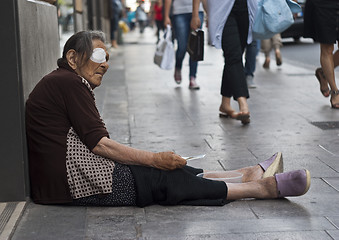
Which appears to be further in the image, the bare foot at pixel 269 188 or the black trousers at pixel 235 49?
the black trousers at pixel 235 49

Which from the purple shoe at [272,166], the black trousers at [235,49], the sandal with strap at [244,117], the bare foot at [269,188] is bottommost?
the sandal with strap at [244,117]

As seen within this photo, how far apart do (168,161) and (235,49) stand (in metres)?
3.23

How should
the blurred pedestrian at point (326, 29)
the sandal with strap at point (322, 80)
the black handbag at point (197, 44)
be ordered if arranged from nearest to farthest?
the black handbag at point (197, 44)
the blurred pedestrian at point (326, 29)
the sandal with strap at point (322, 80)

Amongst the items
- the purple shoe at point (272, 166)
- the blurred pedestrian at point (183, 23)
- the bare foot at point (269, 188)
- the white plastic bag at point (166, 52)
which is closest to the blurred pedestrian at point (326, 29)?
the blurred pedestrian at point (183, 23)

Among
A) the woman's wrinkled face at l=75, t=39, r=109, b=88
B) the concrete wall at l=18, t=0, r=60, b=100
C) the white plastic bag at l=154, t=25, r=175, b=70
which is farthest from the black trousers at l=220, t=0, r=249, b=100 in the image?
the white plastic bag at l=154, t=25, r=175, b=70

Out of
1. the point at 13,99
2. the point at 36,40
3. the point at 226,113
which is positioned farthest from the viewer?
the point at 226,113

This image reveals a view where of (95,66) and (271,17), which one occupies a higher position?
(271,17)

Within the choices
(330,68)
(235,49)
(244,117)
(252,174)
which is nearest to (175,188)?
(252,174)

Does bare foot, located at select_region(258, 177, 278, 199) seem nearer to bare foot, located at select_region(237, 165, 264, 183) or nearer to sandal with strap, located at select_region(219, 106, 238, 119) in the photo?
bare foot, located at select_region(237, 165, 264, 183)

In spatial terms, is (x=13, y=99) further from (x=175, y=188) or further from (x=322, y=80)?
(x=322, y=80)

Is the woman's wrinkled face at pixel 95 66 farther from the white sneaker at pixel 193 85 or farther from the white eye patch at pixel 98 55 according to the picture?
the white sneaker at pixel 193 85

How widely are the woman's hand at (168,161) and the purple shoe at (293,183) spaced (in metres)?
0.58

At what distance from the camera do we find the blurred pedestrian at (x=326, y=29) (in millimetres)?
7711

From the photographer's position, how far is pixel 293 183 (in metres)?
4.05
